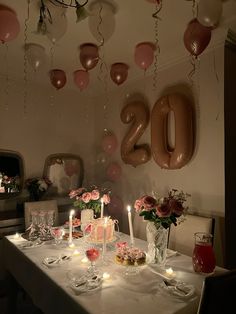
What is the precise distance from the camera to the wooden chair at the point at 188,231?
1.97m

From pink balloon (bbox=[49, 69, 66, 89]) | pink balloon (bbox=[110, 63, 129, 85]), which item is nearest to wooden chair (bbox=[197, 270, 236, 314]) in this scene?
pink balloon (bbox=[110, 63, 129, 85])

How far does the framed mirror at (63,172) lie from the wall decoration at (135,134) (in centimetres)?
85

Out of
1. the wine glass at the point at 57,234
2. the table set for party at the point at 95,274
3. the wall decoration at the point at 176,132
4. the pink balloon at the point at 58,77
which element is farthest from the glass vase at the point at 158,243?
the pink balloon at the point at 58,77

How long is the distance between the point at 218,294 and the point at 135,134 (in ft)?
6.96

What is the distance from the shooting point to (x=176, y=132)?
2.46 metres

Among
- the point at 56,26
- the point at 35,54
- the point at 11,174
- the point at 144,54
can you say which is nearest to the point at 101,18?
the point at 56,26

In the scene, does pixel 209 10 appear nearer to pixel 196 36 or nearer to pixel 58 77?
pixel 196 36

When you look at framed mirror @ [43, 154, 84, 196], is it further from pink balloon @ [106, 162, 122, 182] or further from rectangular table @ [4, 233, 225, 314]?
rectangular table @ [4, 233, 225, 314]

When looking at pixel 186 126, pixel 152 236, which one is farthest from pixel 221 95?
pixel 152 236

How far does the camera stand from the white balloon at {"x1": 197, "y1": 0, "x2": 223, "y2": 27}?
153 centimetres

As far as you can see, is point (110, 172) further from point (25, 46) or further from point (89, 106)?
point (25, 46)

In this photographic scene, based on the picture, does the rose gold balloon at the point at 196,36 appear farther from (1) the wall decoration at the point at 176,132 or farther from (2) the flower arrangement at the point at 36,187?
(2) the flower arrangement at the point at 36,187

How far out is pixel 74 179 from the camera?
3.69 metres

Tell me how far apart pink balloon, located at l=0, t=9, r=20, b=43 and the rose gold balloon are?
1.20m
